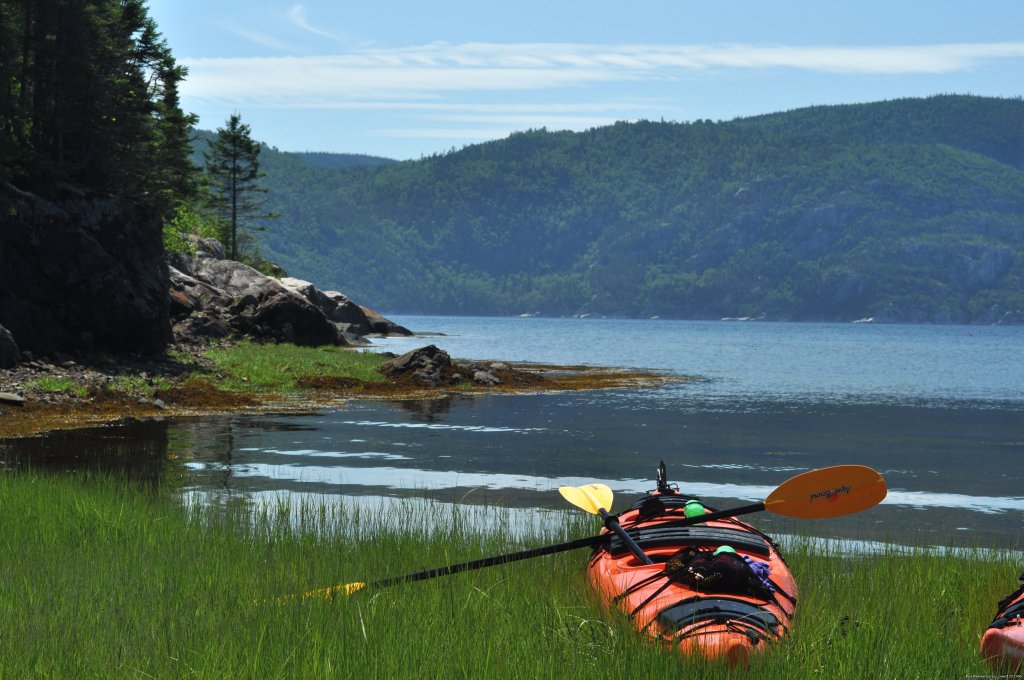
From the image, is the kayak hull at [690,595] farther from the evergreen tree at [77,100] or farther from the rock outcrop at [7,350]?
the evergreen tree at [77,100]

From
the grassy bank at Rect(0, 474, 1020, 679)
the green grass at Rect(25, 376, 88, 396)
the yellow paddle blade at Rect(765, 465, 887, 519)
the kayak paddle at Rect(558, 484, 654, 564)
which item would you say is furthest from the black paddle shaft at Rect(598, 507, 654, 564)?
the green grass at Rect(25, 376, 88, 396)

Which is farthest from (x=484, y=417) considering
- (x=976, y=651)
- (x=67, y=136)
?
(x=976, y=651)

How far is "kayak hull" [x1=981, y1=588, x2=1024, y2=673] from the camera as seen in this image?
6438 millimetres

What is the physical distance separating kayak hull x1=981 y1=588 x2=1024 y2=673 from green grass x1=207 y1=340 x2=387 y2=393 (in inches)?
1073

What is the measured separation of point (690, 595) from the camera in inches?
273

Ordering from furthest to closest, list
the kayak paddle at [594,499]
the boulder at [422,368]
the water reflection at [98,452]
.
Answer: the boulder at [422,368] < the water reflection at [98,452] < the kayak paddle at [594,499]

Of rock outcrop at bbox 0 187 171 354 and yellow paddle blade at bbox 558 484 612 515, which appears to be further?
rock outcrop at bbox 0 187 171 354

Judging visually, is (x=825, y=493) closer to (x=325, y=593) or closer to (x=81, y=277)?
(x=325, y=593)

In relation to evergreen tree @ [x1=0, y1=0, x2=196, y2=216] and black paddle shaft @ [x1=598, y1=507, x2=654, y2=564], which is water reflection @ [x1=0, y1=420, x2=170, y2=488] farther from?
evergreen tree @ [x1=0, y1=0, x2=196, y2=216]

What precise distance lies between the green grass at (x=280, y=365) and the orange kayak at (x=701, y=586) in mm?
24814

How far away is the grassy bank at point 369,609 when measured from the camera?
6.05 m

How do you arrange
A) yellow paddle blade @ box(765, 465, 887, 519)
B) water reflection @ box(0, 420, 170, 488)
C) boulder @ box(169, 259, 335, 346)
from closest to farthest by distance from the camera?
yellow paddle blade @ box(765, 465, 887, 519) < water reflection @ box(0, 420, 170, 488) < boulder @ box(169, 259, 335, 346)

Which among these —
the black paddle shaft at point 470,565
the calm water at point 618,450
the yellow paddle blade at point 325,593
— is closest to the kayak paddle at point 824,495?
the black paddle shaft at point 470,565

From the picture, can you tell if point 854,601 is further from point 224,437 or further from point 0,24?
point 0,24
